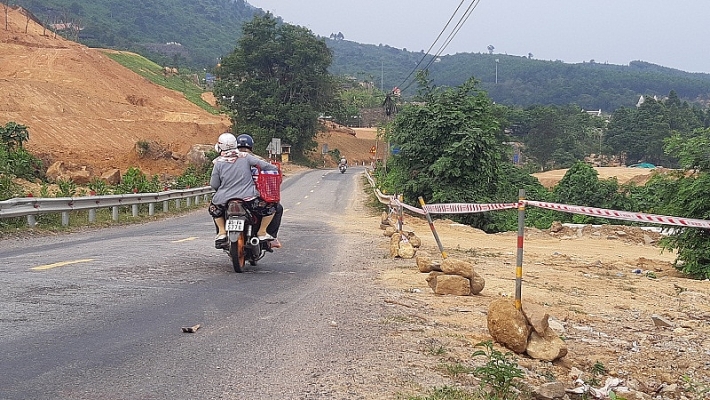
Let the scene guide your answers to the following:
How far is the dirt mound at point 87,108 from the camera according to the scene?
49281 mm

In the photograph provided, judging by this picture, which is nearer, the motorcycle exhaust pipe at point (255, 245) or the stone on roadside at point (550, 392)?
the stone on roadside at point (550, 392)

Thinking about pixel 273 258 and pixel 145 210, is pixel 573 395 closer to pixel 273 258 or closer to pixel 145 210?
pixel 273 258

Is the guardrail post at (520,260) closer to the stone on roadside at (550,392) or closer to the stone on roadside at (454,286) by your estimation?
the stone on roadside at (550,392)

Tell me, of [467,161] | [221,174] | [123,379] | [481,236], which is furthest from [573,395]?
[467,161]

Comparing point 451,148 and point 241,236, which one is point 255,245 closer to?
point 241,236

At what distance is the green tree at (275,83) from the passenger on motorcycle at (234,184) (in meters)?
61.0

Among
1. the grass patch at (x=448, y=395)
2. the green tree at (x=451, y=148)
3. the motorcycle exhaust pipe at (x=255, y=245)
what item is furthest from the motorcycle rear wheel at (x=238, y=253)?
the green tree at (x=451, y=148)

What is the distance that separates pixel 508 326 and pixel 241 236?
4687 mm

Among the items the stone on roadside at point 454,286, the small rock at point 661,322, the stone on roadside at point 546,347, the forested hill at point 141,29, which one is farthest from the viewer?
the forested hill at point 141,29

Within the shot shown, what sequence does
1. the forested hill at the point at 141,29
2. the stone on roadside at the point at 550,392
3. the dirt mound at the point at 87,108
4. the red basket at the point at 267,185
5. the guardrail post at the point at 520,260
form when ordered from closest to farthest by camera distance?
the stone on roadside at the point at 550,392, the guardrail post at the point at 520,260, the red basket at the point at 267,185, the dirt mound at the point at 87,108, the forested hill at the point at 141,29

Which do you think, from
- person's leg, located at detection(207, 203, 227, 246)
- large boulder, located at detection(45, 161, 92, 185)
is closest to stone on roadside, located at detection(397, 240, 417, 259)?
person's leg, located at detection(207, 203, 227, 246)

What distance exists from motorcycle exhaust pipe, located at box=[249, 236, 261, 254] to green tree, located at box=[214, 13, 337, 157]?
61125 mm

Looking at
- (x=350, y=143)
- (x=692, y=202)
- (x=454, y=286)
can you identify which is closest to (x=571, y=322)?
(x=454, y=286)

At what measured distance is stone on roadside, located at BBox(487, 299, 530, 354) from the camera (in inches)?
239
